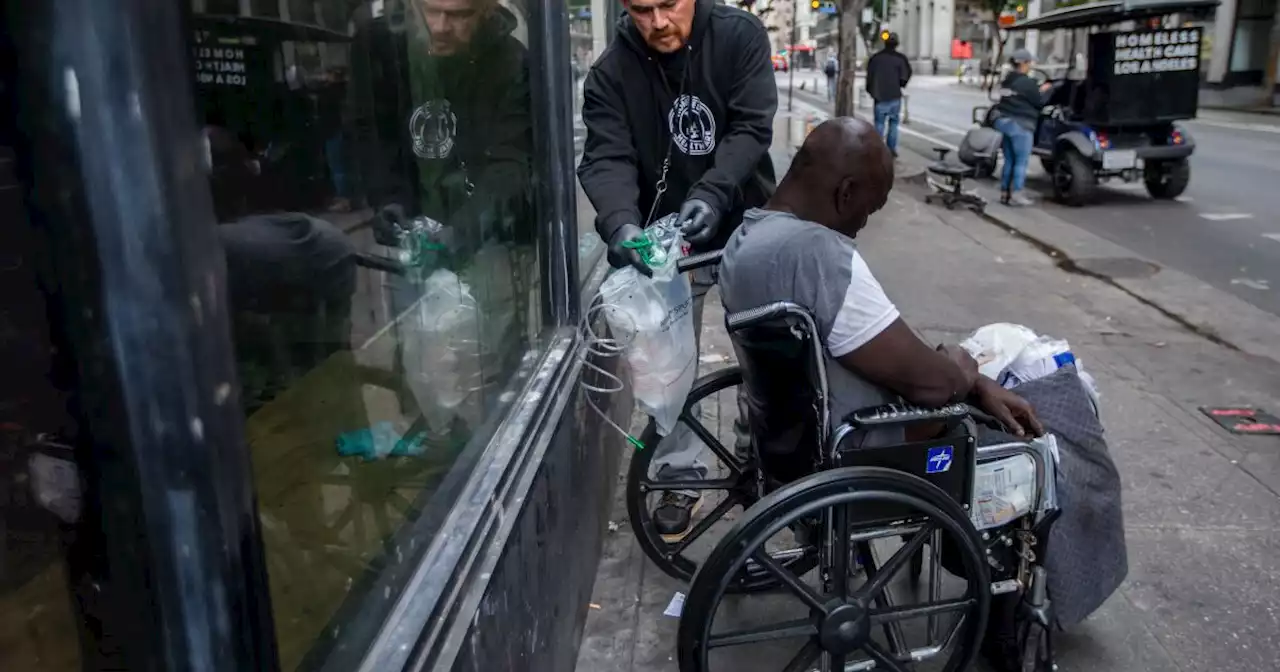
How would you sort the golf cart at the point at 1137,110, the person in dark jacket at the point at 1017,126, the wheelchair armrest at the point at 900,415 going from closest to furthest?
1. the wheelchair armrest at the point at 900,415
2. the golf cart at the point at 1137,110
3. the person in dark jacket at the point at 1017,126

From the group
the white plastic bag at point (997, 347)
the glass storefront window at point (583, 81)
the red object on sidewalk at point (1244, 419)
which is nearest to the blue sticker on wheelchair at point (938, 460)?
the white plastic bag at point (997, 347)

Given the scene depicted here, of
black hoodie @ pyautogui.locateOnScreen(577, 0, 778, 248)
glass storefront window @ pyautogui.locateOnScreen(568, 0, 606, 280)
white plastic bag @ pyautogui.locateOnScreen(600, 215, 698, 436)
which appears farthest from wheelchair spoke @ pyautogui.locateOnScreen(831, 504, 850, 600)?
glass storefront window @ pyautogui.locateOnScreen(568, 0, 606, 280)

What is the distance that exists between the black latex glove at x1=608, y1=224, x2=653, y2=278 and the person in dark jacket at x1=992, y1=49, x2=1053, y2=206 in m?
9.40

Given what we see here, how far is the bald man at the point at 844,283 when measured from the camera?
7.30 feet

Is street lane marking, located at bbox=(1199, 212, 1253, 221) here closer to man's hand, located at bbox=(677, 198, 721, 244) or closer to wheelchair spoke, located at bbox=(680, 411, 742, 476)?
wheelchair spoke, located at bbox=(680, 411, 742, 476)

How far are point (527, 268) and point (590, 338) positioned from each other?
1.76 ft

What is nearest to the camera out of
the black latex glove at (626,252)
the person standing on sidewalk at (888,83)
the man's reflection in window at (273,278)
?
the man's reflection in window at (273,278)

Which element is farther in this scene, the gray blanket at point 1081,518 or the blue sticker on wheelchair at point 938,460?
the gray blanket at point 1081,518

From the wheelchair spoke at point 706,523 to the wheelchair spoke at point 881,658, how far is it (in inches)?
27.5

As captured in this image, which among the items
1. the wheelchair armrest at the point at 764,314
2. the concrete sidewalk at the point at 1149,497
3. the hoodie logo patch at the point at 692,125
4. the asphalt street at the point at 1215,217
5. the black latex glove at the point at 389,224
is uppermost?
the hoodie logo patch at the point at 692,125

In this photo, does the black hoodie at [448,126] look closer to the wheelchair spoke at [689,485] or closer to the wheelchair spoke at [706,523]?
the wheelchair spoke at [689,485]

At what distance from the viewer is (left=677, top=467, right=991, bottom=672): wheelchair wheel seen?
213 cm

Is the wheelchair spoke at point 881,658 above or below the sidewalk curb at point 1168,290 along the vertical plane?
above

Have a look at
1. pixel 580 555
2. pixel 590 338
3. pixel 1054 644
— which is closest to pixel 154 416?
pixel 590 338
